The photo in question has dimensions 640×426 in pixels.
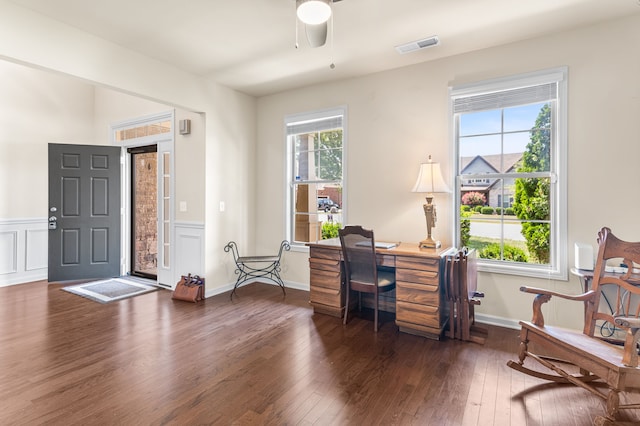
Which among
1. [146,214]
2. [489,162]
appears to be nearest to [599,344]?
[489,162]

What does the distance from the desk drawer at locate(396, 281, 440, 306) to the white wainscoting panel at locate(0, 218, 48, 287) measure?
549cm

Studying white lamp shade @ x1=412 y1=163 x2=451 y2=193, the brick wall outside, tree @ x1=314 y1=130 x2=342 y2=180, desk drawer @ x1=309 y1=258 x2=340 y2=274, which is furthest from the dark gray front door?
white lamp shade @ x1=412 y1=163 x2=451 y2=193

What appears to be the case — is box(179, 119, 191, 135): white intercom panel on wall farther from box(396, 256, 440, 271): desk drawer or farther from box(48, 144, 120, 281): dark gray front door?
box(396, 256, 440, 271): desk drawer

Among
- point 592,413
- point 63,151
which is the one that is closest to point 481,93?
point 592,413

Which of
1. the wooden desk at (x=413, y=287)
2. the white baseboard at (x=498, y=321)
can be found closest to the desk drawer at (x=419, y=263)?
the wooden desk at (x=413, y=287)

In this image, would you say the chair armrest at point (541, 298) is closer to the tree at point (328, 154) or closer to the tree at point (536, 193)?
the tree at point (536, 193)

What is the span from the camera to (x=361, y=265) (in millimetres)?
3344

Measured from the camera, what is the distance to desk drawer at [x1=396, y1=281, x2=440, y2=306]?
3.00 metres

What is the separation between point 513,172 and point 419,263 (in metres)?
1.36

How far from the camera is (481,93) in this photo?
3.43 m

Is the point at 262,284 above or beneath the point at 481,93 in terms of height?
beneath

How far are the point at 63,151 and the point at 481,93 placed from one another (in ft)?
19.1

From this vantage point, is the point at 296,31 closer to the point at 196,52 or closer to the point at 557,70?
the point at 196,52

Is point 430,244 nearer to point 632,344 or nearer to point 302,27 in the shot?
point 632,344
